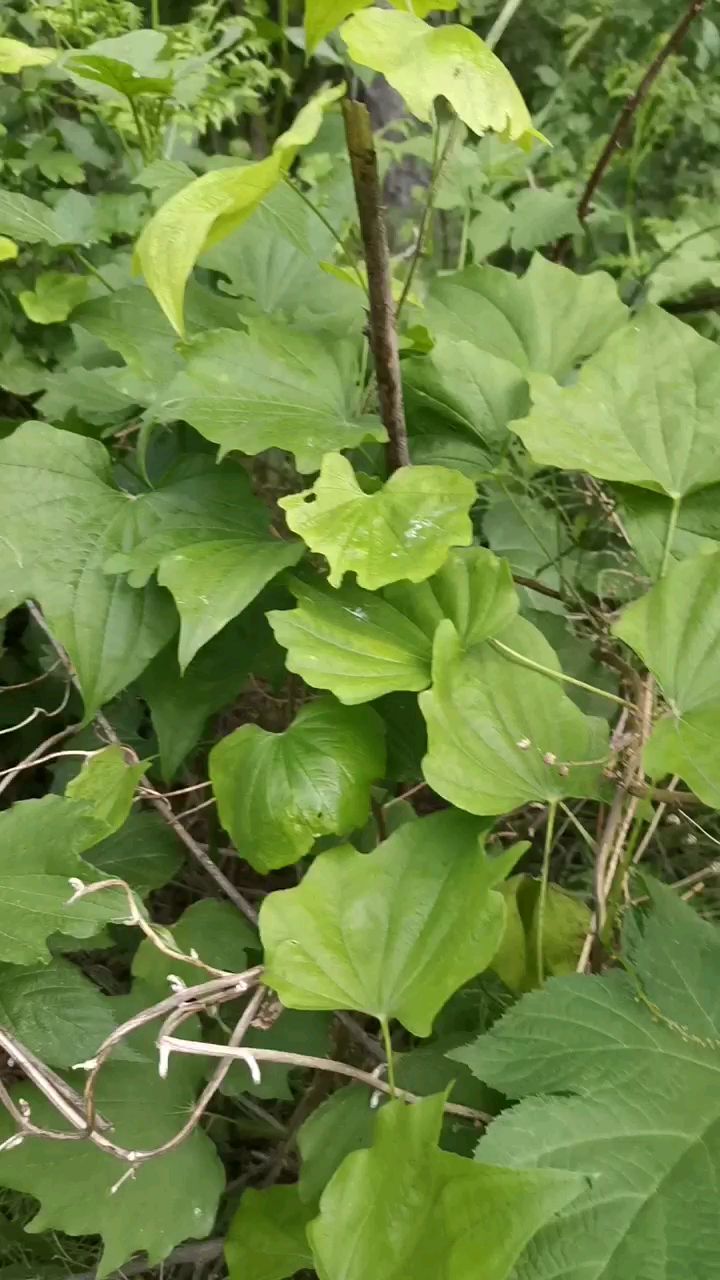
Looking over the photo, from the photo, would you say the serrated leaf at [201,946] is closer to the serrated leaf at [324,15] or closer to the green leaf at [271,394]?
the green leaf at [271,394]

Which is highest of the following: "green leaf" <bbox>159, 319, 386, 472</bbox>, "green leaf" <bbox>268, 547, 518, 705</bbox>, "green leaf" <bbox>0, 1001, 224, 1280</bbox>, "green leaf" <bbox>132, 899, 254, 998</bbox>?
"green leaf" <bbox>159, 319, 386, 472</bbox>

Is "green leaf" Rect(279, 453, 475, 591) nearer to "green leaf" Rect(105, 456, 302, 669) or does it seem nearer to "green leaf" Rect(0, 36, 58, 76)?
"green leaf" Rect(105, 456, 302, 669)

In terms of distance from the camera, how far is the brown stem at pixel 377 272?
49cm

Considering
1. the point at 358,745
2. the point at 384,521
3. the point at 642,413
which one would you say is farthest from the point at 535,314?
the point at 358,745

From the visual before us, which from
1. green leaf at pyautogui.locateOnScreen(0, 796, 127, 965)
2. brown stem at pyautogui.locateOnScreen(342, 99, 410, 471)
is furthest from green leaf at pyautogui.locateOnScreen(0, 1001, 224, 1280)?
brown stem at pyautogui.locateOnScreen(342, 99, 410, 471)

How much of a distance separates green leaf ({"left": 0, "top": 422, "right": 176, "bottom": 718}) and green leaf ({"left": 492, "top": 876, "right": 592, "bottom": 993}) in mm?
304

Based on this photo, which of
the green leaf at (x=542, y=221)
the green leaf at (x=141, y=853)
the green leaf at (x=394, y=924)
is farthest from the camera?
the green leaf at (x=542, y=221)

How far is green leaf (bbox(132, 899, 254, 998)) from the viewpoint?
0.64 meters

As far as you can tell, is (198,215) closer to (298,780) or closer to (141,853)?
(298,780)

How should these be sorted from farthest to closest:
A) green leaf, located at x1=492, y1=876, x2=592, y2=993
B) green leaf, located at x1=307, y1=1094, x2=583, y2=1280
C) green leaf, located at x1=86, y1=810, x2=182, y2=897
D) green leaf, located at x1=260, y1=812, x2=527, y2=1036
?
green leaf, located at x1=86, y1=810, x2=182, y2=897
green leaf, located at x1=492, y1=876, x2=592, y2=993
green leaf, located at x1=260, y1=812, x2=527, y2=1036
green leaf, located at x1=307, y1=1094, x2=583, y2=1280

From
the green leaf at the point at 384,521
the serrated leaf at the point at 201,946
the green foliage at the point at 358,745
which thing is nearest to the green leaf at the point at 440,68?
the green foliage at the point at 358,745

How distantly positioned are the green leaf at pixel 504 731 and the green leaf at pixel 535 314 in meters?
0.29

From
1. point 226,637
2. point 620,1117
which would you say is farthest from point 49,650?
point 620,1117

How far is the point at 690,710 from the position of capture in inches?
19.4
